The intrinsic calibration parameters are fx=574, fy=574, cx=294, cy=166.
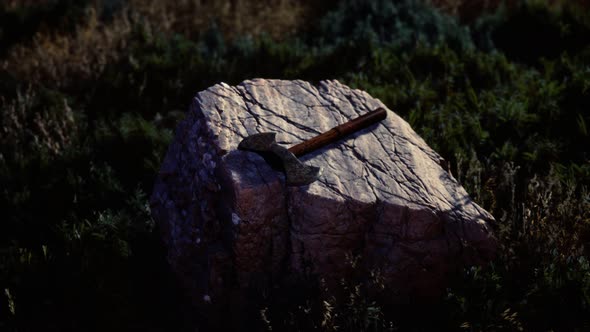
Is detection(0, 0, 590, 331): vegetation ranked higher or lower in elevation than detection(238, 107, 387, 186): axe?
lower

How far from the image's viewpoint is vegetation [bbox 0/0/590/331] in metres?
3.57

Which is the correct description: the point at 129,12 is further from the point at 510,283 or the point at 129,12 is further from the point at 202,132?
the point at 510,283

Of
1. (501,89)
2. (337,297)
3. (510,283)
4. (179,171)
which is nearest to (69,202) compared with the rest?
(179,171)

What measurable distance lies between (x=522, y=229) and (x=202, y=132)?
231 cm

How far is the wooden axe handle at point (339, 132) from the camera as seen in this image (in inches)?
141

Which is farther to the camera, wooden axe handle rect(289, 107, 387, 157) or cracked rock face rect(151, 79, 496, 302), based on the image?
wooden axe handle rect(289, 107, 387, 157)

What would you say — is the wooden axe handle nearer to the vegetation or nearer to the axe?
the axe

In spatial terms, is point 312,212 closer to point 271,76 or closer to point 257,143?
point 257,143

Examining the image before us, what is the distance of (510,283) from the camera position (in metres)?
3.62

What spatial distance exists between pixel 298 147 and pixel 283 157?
0.81 ft

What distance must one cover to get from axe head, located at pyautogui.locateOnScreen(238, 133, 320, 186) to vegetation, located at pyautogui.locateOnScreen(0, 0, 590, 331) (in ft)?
2.28

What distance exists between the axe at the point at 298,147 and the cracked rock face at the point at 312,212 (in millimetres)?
52

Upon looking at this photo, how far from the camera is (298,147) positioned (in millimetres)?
3557

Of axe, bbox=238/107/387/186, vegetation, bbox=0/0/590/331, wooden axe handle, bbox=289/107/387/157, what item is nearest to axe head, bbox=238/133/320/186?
axe, bbox=238/107/387/186
